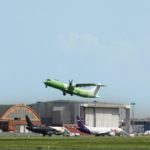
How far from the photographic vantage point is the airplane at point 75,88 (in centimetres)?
13900

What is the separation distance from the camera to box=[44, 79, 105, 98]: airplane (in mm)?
139000

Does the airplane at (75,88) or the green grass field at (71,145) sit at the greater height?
the airplane at (75,88)

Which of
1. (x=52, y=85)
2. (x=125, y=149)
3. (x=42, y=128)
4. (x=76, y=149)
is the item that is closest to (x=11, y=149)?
(x=76, y=149)

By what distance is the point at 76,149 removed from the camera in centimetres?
7850

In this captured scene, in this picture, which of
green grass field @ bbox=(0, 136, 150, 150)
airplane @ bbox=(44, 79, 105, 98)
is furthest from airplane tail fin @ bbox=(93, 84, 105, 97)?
green grass field @ bbox=(0, 136, 150, 150)

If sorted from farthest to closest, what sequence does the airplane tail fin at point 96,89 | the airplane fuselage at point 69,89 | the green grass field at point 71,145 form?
the airplane tail fin at point 96,89 → the airplane fuselage at point 69,89 → the green grass field at point 71,145

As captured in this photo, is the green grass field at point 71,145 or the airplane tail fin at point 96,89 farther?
the airplane tail fin at point 96,89

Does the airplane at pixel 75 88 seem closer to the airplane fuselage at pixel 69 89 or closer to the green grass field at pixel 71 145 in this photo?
the airplane fuselage at pixel 69 89

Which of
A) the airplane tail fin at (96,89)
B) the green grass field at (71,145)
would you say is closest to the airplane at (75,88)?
the airplane tail fin at (96,89)

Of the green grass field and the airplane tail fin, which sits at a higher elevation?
the airplane tail fin

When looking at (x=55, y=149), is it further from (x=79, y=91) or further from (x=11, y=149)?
(x=79, y=91)

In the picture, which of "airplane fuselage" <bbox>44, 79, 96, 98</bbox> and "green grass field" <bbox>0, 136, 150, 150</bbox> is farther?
"airplane fuselage" <bbox>44, 79, 96, 98</bbox>

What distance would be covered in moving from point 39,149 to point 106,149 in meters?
9.76

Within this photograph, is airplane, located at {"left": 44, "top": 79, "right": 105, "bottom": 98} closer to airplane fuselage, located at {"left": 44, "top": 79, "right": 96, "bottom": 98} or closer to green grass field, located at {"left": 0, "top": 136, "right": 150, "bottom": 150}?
airplane fuselage, located at {"left": 44, "top": 79, "right": 96, "bottom": 98}
